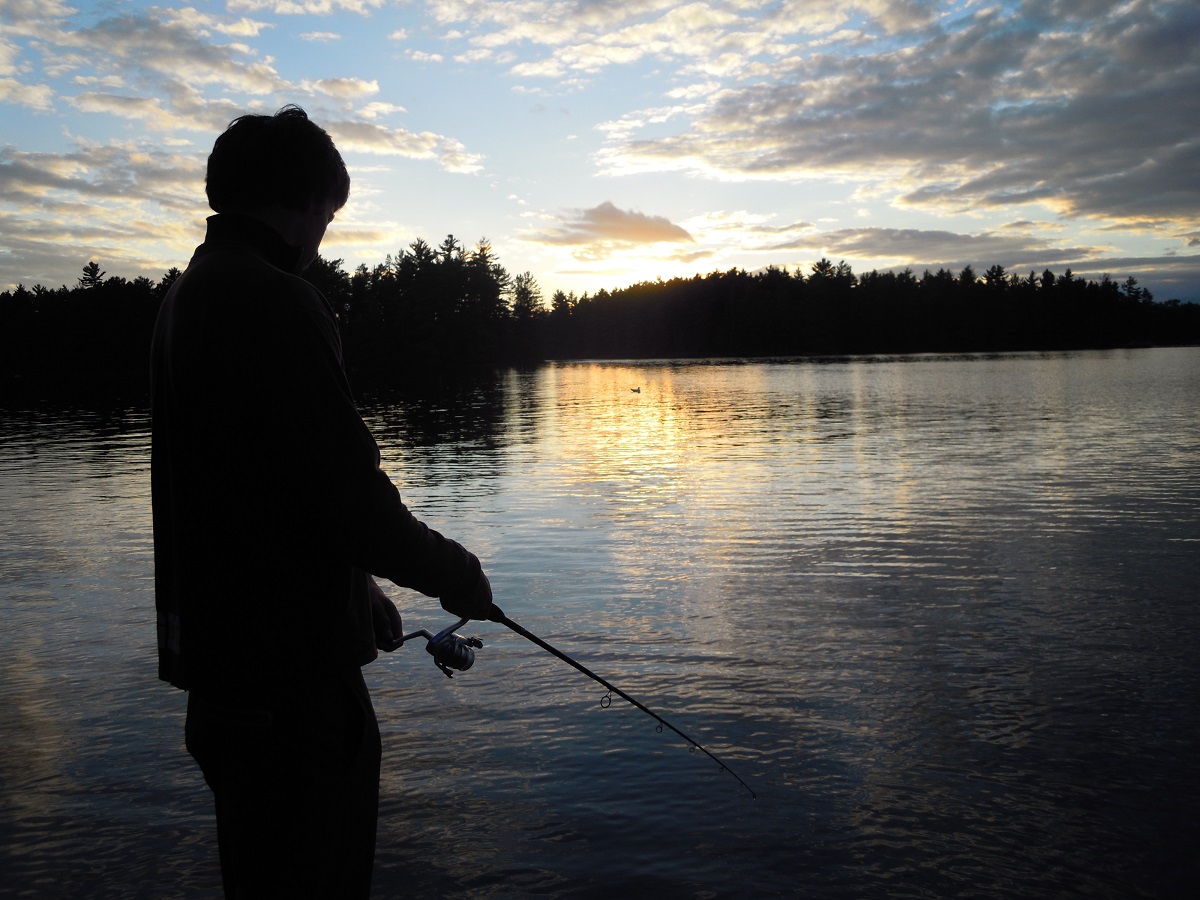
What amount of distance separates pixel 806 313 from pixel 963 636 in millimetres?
145416

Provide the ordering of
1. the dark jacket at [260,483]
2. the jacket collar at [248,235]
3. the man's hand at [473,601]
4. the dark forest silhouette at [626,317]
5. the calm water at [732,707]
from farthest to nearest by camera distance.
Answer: the dark forest silhouette at [626,317] → the calm water at [732,707] → the man's hand at [473,601] → the jacket collar at [248,235] → the dark jacket at [260,483]

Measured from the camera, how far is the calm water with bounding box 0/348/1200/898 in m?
4.06

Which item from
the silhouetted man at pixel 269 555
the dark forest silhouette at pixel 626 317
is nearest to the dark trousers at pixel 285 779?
the silhouetted man at pixel 269 555

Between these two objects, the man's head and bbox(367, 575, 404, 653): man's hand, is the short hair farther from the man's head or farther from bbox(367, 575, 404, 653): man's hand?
bbox(367, 575, 404, 653): man's hand

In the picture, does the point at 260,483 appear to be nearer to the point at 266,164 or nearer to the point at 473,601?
the point at 473,601

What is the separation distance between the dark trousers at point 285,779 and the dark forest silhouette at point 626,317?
258 ft

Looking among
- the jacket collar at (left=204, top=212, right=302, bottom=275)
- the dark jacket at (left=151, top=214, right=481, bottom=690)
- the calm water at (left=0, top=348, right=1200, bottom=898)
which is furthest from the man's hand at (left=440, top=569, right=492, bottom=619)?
the calm water at (left=0, top=348, right=1200, bottom=898)

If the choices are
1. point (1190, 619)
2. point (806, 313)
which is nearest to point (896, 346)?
point (806, 313)

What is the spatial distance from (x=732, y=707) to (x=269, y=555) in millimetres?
4164

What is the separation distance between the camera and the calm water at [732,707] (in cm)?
406

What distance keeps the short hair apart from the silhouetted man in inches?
2.6

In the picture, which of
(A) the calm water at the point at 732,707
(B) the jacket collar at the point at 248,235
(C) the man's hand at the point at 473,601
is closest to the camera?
(B) the jacket collar at the point at 248,235

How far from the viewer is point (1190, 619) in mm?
7324

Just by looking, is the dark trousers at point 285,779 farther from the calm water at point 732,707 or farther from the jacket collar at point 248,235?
the calm water at point 732,707
